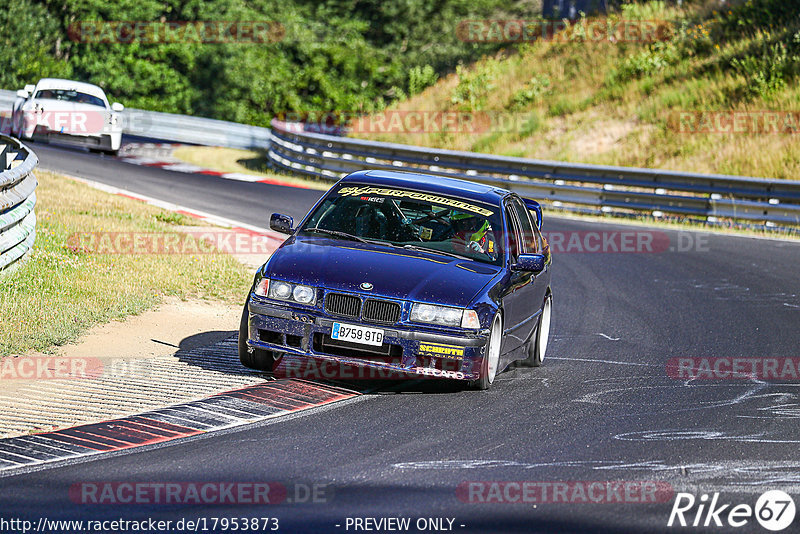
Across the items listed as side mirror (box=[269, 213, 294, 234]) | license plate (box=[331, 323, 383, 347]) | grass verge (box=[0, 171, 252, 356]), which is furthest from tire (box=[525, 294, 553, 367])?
grass verge (box=[0, 171, 252, 356])

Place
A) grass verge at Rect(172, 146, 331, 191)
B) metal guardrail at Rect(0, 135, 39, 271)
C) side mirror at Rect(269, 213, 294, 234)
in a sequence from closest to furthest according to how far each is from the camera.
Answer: side mirror at Rect(269, 213, 294, 234)
metal guardrail at Rect(0, 135, 39, 271)
grass verge at Rect(172, 146, 331, 191)

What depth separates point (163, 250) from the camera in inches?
575

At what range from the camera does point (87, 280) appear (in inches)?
469

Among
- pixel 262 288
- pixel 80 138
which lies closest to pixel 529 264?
pixel 262 288

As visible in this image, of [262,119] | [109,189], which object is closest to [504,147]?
[109,189]

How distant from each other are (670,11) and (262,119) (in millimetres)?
17491

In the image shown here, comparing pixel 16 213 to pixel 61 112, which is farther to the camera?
pixel 61 112

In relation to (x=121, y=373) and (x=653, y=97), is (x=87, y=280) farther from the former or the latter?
(x=653, y=97)

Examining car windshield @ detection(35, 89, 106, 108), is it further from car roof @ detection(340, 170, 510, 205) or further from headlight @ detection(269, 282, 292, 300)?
headlight @ detection(269, 282, 292, 300)

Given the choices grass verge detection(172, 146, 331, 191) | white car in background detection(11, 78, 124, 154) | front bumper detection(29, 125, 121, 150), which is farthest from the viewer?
grass verge detection(172, 146, 331, 191)

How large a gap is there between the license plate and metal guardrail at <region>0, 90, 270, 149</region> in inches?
1090

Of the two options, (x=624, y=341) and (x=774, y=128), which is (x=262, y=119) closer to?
(x=774, y=128)

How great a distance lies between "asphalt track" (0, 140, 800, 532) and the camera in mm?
5438

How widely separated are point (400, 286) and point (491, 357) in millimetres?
941
